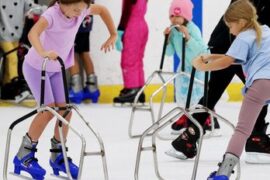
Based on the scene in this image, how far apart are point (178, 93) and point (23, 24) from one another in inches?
95.9

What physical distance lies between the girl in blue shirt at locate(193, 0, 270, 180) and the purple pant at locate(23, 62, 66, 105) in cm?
73

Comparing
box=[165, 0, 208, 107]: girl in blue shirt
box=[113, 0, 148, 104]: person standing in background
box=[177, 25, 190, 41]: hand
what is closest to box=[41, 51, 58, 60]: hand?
box=[177, 25, 190, 41]: hand

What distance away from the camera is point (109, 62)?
6.95 metres

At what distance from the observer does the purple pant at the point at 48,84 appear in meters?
3.26

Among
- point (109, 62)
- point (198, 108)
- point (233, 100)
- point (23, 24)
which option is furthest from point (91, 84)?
point (198, 108)

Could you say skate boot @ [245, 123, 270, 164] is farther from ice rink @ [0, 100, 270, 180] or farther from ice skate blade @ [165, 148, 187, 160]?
ice skate blade @ [165, 148, 187, 160]

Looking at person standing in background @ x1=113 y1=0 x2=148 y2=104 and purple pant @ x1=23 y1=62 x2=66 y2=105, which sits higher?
purple pant @ x1=23 y1=62 x2=66 y2=105

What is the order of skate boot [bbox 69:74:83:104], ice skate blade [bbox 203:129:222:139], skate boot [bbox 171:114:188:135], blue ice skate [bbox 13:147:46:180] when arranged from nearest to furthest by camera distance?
blue ice skate [bbox 13:147:46:180] → ice skate blade [bbox 203:129:222:139] → skate boot [bbox 171:114:188:135] → skate boot [bbox 69:74:83:104]

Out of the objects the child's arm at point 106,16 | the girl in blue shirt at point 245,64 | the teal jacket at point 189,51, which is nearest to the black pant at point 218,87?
the child's arm at point 106,16

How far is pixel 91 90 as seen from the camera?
22.1 feet

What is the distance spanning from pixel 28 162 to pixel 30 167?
29 millimetres

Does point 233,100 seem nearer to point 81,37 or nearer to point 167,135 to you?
point 81,37

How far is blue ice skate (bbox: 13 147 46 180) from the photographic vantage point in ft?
10.6

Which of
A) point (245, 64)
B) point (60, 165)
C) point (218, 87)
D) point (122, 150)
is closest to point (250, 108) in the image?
point (245, 64)
